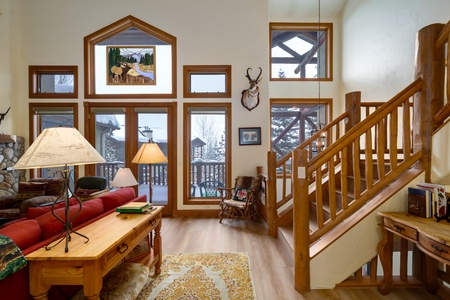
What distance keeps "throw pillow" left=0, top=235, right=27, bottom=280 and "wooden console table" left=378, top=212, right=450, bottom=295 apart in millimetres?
2630

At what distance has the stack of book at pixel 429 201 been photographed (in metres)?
1.89

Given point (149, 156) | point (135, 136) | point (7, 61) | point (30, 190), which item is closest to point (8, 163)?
point (30, 190)

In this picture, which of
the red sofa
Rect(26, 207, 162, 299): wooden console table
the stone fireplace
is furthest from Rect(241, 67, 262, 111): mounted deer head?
the stone fireplace

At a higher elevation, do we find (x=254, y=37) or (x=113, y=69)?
(x=254, y=37)

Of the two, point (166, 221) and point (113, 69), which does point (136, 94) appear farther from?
point (166, 221)

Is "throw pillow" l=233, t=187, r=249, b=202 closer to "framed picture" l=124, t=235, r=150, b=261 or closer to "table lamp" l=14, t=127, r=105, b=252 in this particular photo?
"framed picture" l=124, t=235, r=150, b=261

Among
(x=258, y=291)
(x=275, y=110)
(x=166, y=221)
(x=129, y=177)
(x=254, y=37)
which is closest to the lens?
(x=258, y=291)

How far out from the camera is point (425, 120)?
88.8 inches

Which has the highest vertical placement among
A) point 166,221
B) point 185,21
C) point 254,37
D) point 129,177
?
point 185,21

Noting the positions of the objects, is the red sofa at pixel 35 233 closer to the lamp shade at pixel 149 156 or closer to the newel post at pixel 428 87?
the lamp shade at pixel 149 156

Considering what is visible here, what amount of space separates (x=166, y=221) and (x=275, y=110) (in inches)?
147

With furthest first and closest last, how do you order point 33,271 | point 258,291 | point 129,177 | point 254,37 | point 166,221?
1. point 254,37
2. point 166,221
3. point 129,177
4. point 258,291
5. point 33,271

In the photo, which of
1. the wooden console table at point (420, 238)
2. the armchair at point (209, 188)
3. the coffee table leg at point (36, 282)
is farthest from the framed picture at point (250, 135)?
the coffee table leg at point (36, 282)

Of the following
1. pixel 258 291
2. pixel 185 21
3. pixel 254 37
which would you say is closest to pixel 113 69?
pixel 185 21
